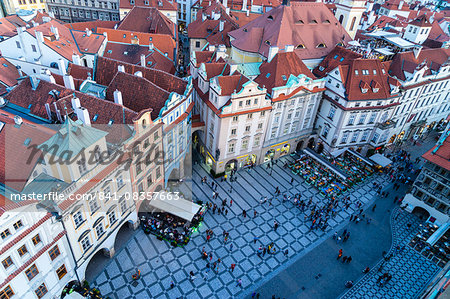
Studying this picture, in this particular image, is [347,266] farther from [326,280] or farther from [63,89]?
[63,89]

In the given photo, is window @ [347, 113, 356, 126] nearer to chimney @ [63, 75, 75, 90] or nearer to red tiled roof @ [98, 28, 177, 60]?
red tiled roof @ [98, 28, 177, 60]

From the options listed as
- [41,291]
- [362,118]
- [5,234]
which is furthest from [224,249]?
[362,118]

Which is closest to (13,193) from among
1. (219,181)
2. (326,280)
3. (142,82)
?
(142,82)

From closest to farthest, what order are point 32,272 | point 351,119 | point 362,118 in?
point 32,272 < point 351,119 < point 362,118

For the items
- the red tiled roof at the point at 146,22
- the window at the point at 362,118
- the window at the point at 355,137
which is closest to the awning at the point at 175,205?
the window at the point at 355,137

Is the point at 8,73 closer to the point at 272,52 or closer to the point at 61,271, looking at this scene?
the point at 61,271

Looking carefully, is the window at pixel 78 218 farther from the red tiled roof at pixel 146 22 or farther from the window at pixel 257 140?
the red tiled roof at pixel 146 22
